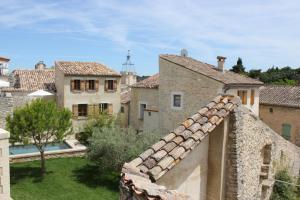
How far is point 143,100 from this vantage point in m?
26.2

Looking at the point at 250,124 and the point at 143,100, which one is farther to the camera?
the point at 143,100

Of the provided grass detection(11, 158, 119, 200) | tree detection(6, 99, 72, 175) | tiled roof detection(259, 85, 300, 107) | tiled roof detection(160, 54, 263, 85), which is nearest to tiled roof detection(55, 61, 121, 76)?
tiled roof detection(160, 54, 263, 85)

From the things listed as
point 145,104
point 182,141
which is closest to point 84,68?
point 145,104

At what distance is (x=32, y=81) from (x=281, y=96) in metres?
23.7

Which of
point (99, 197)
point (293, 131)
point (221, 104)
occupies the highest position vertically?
point (221, 104)

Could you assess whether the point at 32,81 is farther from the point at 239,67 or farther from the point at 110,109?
the point at 239,67

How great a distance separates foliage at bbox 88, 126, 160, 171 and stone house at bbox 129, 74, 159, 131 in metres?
5.45

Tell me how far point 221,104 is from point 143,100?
820 inches

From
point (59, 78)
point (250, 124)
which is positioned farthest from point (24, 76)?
point (250, 124)

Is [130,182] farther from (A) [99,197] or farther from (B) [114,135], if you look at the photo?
(B) [114,135]

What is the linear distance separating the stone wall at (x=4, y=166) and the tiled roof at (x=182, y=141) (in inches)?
274

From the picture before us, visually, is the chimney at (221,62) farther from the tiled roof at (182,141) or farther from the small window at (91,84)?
the tiled roof at (182,141)

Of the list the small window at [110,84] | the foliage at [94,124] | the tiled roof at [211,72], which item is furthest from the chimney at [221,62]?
the small window at [110,84]

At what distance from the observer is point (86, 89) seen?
90.8 ft
